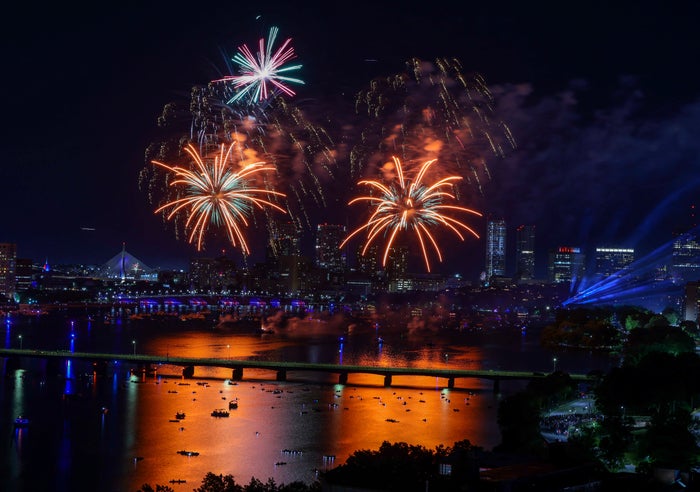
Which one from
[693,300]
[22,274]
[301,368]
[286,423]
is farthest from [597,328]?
[22,274]

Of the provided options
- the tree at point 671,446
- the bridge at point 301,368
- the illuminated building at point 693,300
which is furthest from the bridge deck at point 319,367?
the illuminated building at point 693,300

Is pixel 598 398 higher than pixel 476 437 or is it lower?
higher

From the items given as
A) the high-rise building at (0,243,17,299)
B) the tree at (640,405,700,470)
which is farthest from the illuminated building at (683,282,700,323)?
the high-rise building at (0,243,17,299)

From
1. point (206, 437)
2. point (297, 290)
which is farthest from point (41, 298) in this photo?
point (206, 437)

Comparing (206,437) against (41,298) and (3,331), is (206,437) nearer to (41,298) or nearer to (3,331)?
(3,331)

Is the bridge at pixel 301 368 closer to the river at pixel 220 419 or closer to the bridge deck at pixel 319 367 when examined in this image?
the bridge deck at pixel 319 367

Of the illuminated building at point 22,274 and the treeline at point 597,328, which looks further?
the illuminated building at point 22,274

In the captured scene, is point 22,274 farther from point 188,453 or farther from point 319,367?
point 188,453
